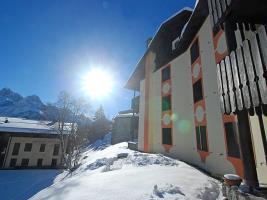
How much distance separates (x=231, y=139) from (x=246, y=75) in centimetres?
479

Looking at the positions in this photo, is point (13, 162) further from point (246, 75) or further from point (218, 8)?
point (246, 75)

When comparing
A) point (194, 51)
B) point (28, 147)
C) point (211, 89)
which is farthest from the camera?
point (28, 147)

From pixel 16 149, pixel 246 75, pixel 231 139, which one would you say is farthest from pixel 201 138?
pixel 16 149

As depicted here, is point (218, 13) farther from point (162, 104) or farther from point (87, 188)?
point (162, 104)

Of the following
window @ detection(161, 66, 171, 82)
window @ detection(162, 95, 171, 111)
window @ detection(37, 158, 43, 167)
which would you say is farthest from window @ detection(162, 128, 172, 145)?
window @ detection(37, 158, 43, 167)

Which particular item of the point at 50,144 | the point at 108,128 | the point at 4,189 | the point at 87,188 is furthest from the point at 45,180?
the point at 108,128

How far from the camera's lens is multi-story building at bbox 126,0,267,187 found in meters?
4.50

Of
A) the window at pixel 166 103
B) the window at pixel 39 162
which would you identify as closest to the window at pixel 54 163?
the window at pixel 39 162

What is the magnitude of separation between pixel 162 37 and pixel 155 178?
1455cm

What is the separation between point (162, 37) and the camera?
60.2ft

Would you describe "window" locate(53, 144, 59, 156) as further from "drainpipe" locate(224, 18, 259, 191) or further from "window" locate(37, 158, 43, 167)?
"drainpipe" locate(224, 18, 259, 191)

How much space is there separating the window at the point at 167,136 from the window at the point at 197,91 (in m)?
4.14

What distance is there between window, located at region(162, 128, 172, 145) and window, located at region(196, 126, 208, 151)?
147 inches

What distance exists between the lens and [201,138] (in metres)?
11.0
